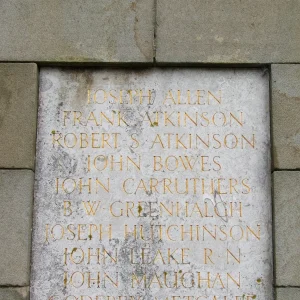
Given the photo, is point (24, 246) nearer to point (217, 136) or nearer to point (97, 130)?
point (97, 130)

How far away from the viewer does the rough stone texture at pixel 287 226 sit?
243 inches

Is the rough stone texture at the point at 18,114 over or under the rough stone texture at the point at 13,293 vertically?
over

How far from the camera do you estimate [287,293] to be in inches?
242

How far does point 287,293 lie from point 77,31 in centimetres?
317

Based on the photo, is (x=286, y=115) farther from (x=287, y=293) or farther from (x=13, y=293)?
(x=13, y=293)

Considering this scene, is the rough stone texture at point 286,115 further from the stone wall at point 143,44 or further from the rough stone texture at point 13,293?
the rough stone texture at point 13,293

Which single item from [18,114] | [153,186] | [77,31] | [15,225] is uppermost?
[77,31]

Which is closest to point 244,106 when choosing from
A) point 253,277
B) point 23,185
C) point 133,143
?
point 133,143

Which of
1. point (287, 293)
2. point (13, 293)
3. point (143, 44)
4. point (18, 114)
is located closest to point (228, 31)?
point (143, 44)

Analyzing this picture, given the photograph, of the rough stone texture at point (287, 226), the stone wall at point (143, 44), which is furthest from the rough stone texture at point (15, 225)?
the rough stone texture at point (287, 226)

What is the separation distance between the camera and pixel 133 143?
655 cm

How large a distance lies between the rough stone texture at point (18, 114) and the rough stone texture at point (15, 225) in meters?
0.14

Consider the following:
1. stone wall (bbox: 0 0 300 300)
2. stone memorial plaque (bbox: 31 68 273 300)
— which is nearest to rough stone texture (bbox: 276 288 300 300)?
stone memorial plaque (bbox: 31 68 273 300)

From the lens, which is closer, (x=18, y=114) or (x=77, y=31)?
(x=18, y=114)
